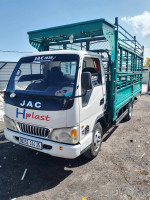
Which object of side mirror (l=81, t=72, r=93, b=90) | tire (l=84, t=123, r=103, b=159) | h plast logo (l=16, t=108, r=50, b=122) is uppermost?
side mirror (l=81, t=72, r=93, b=90)

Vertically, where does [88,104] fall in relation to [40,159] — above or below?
above

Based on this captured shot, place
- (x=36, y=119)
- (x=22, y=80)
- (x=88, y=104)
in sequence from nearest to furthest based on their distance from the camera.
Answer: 1. (x=36, y=119)
2. (x=88, y=104)
3. (x=22, y=80)

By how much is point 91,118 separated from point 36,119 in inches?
41.8

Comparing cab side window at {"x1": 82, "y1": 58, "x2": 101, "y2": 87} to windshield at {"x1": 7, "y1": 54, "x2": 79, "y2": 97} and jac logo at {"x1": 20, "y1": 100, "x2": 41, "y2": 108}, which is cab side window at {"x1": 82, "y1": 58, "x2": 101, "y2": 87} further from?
jac logo at {"x1": 20, "y1": 100, "x2": 41, "y2": 108}

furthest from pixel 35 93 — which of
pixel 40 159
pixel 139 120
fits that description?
pixel 139 120

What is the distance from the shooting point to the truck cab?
104 inches

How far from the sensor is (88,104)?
3.01 metres

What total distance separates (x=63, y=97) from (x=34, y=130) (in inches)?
33.5

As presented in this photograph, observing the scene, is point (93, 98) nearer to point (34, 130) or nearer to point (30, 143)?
point (34, 130)

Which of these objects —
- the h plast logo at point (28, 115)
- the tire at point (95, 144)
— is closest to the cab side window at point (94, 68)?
the tire at point (95, 144)

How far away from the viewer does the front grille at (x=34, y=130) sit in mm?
2796

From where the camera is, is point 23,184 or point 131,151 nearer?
point 23,184

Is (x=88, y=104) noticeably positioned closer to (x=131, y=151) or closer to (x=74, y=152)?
(x=74, y=152)

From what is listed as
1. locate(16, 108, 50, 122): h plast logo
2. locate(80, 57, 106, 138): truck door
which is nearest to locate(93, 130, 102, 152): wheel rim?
locate(80, 57, 106, 138): truck door
